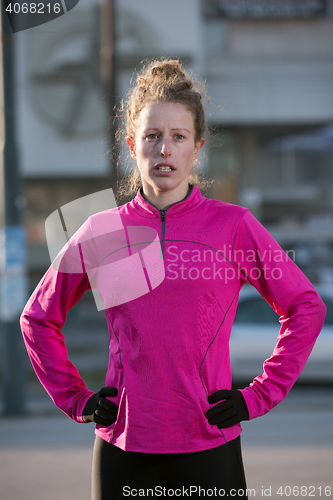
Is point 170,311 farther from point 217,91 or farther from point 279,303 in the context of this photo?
point 217,91

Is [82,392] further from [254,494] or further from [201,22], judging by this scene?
[201,22]

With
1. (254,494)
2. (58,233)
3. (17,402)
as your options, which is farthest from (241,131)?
(58,233)

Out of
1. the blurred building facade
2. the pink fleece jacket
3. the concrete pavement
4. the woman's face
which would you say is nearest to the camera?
the pink fleece jacket

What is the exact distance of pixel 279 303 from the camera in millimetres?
2049

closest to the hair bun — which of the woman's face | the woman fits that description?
the woman

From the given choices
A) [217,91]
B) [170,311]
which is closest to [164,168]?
[170,311]

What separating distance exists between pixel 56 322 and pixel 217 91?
17161 mm

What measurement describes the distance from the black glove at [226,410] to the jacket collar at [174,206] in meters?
0.60

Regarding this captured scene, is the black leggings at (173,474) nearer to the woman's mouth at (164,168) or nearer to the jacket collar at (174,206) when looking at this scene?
the jacket collar at (174,206)

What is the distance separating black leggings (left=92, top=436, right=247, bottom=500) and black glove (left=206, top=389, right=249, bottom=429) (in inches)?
3.4

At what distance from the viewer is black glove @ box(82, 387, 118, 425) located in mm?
1989

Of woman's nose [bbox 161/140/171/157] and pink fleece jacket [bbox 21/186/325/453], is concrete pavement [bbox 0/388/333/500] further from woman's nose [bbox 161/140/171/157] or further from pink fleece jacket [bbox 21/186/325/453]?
woman's nose [bbox 161/140/171/157]

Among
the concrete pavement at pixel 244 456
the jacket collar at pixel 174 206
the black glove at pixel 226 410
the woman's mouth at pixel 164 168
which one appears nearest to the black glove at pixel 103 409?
the black glove at pixel 226 410

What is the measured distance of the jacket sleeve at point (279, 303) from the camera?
202cm
